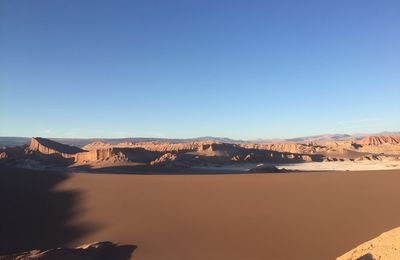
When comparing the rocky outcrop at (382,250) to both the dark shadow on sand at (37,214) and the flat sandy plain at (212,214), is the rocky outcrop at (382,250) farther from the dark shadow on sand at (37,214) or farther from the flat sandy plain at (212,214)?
the dark shadow on sand at (37,214)

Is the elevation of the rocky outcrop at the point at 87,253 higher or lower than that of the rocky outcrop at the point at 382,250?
lower

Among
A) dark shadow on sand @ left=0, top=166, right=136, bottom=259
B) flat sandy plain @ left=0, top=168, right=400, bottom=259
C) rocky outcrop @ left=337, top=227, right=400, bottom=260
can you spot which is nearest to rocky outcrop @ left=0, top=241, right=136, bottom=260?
dark shadow on sand @ left=0, top=166, right=136, bottom=259

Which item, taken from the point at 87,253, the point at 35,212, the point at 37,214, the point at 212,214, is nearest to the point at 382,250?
the point at 212,214

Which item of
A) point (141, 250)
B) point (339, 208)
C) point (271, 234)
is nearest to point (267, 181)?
point (339, 208)

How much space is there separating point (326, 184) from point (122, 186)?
8679 mm

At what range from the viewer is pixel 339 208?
10.9m

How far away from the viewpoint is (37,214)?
12.8 m

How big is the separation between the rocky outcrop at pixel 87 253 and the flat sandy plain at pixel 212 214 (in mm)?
362

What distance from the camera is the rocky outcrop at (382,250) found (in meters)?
5.67

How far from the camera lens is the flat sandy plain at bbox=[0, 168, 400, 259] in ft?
28.5

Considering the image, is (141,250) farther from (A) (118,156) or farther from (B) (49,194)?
(A) (118,156)

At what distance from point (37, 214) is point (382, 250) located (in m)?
11.4

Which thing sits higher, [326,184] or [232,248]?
[326,184]

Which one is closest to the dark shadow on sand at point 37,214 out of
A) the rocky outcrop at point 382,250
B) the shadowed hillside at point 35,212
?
the shadowed hillside at point 35,212
